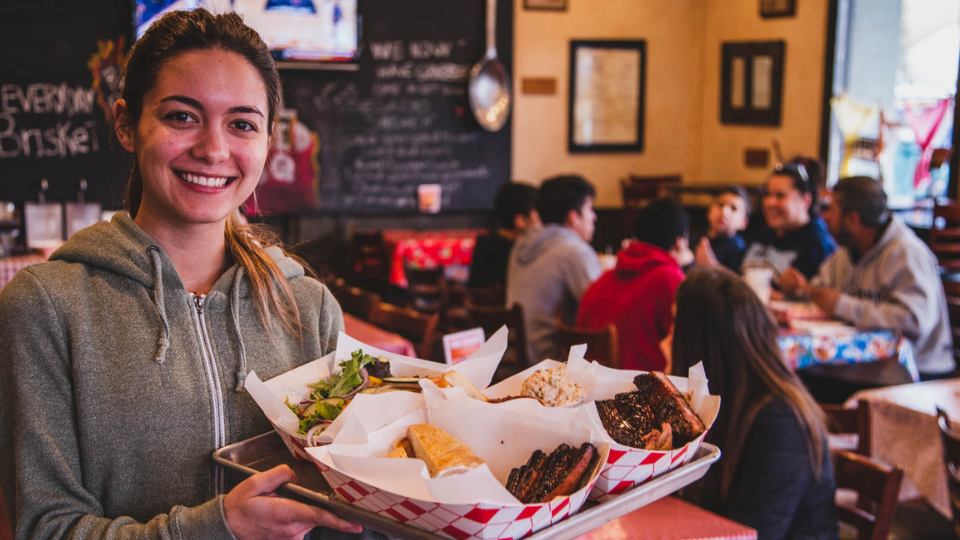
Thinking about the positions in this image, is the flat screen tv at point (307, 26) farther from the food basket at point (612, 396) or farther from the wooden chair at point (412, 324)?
the food basket at point (612, 396)

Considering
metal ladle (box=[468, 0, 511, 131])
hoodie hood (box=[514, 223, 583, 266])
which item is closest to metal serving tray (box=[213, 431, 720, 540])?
hoodie hood (box=[514, 223, 583, 266])

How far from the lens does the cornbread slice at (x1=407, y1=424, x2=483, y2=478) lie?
101 cm

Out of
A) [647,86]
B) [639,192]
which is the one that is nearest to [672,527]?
[639,192]

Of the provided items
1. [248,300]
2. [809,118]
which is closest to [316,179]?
[809,118]

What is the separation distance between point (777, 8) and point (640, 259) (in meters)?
4.49

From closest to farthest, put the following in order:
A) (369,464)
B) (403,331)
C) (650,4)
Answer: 1. (369,464)
2. (403,331)
3. (650,4)

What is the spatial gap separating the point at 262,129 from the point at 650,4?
23.8 ft

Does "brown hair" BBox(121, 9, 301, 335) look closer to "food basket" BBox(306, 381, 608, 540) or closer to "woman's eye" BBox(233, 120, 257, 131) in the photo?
"woman's eye" BBox(233, 120, 257, 131)

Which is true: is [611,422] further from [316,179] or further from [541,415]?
[316,179]

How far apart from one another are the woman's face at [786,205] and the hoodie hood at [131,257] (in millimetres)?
4046

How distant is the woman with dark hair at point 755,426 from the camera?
2.05 meters

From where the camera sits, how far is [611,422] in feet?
3.80

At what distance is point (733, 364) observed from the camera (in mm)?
2148

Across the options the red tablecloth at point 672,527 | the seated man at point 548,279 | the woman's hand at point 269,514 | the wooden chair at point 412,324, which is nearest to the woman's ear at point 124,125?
the woman's hand at point 269,514
